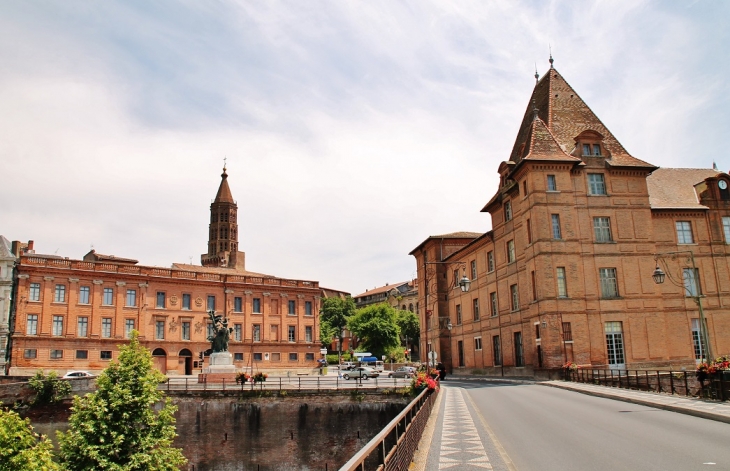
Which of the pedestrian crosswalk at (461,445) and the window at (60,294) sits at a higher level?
the window at (60,294)

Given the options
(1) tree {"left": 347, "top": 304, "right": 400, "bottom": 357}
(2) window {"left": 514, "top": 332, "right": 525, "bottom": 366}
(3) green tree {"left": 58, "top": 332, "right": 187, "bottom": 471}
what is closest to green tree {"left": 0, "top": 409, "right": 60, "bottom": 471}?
(3) green tree {"left": 58, "top": 332, "right": 187, "bottom": 471}

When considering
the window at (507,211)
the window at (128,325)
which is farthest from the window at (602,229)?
the window at (128,325)

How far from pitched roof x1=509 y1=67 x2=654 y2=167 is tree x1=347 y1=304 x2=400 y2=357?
4194cm

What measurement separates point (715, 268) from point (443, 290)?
2769cm

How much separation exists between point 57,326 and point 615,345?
47.0 m

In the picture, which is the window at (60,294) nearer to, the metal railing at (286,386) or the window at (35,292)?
the window at (35,292)

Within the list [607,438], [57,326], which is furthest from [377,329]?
[607,438]

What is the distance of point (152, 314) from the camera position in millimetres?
57969

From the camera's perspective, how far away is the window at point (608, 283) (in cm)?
3991

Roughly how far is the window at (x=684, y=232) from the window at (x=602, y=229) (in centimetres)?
666

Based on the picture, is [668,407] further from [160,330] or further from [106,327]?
[106,327]

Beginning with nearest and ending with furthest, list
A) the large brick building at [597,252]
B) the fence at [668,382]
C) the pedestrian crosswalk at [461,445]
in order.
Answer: the pedestrian crosswalk at [461,445] → the fence at [668,382] → the large brick building at [597,252]

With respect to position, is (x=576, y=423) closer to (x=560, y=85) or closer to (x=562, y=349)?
(x=562, y=349)

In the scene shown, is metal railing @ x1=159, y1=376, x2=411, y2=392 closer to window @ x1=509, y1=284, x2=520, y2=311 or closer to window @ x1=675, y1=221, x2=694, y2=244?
window @ x1=509, y1=284, x2=520, y2=311
